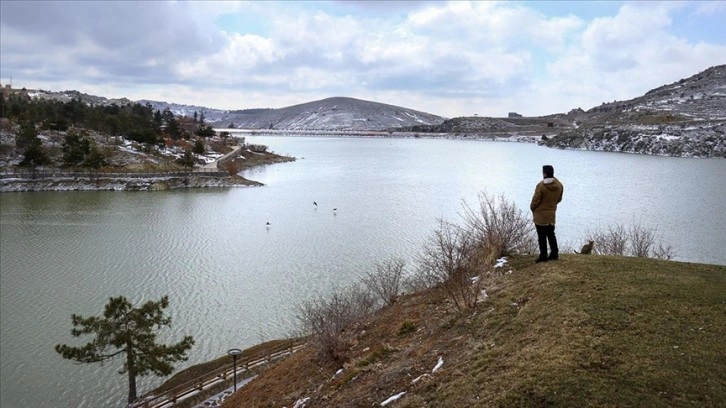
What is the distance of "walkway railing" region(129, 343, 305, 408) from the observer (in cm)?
1252

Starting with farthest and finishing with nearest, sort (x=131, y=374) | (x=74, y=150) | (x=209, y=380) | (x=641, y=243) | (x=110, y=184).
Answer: (x=74, y=150), (x=110, y=184), (x=641, y=243), (x=209, y=380), (x=131, y=374)

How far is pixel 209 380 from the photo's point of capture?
13477mm

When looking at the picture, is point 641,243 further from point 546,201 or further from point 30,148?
point 30,148

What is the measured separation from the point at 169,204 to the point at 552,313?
137 ft

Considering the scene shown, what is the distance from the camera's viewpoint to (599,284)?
7.70 m

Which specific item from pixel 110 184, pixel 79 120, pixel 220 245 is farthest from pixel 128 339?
pixel 79 120

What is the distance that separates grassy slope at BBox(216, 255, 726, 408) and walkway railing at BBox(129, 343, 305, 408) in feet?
14.1

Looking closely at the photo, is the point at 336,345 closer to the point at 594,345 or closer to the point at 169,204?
the point at 594,345

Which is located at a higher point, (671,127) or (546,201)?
(671,127)

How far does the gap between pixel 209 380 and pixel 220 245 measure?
16.2 meters

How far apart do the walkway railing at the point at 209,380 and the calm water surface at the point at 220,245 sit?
4.45ft

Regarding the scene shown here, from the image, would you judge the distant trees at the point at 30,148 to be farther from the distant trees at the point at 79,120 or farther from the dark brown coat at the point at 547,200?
the dark brown coat at the point at 547,200

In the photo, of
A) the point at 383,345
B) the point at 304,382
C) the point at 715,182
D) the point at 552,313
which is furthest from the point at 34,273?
the point at 715,182

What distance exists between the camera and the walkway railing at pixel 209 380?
41.1ft
